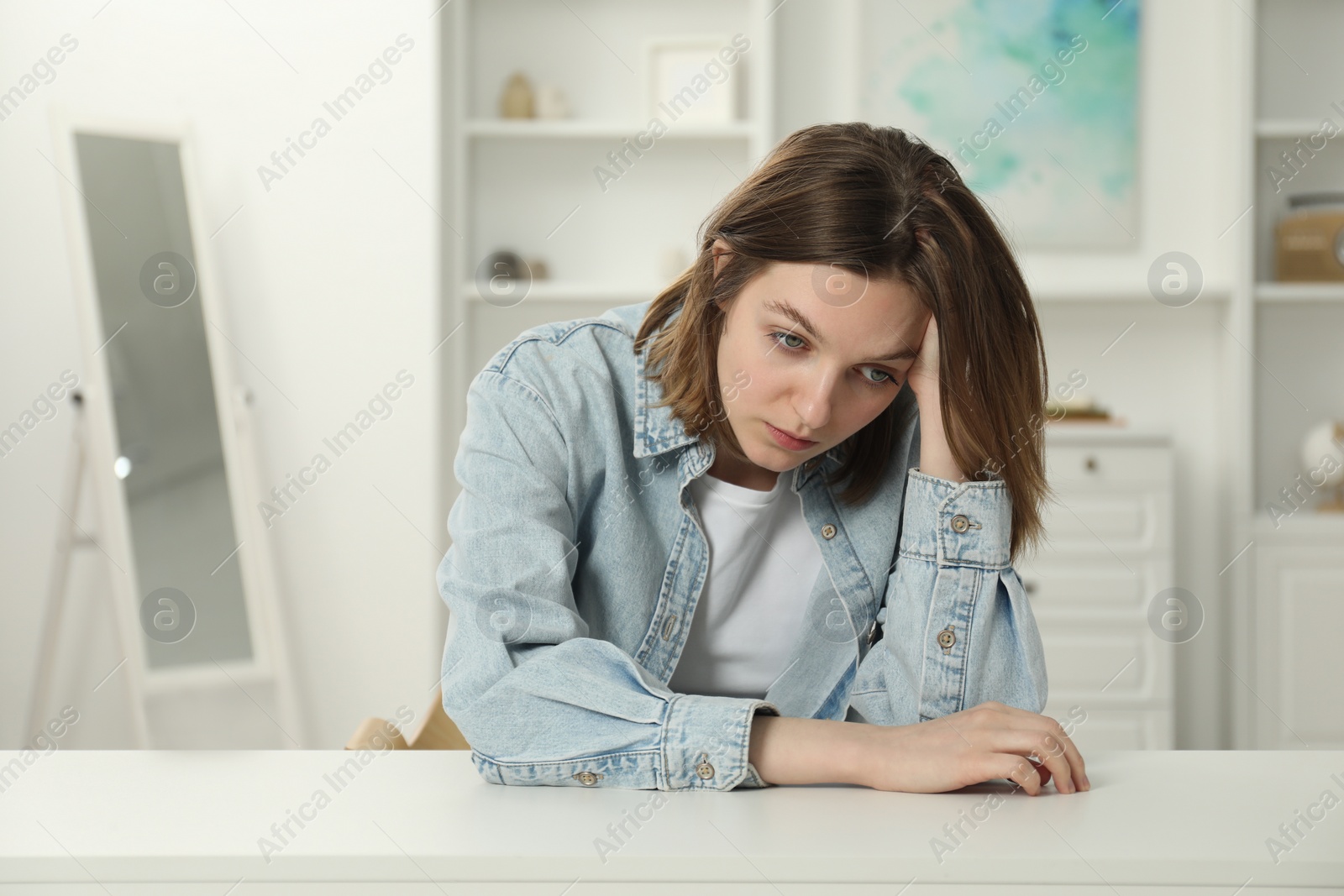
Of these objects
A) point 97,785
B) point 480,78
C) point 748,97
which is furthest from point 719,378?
point 480,78

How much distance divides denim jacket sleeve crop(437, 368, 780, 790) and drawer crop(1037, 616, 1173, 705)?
6.11 feet

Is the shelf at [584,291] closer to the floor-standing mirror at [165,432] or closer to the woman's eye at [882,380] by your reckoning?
the floor-standing mirror at [165,432]

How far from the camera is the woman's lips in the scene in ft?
2.91

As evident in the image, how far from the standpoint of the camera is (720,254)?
0.91 m

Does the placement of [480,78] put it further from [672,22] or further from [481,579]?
[481,579]

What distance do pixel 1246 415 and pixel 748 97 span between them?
1.44 meters

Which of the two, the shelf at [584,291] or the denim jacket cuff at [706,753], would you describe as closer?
the denim jacket cuff at [706,753]

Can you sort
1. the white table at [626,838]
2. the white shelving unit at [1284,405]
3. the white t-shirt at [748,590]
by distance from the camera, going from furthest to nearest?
1. the white shelving unit at [1284,405]
2. the white t-shirt at [748,590]
3. the white table at [626,838]

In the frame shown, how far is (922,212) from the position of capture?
2.81 feet

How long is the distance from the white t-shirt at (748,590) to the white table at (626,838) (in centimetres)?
33

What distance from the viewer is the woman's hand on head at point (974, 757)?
70 cm

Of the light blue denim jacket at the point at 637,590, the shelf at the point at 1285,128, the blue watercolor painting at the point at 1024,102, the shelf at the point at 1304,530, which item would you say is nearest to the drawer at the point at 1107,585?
the shelf at the point at 1304,530

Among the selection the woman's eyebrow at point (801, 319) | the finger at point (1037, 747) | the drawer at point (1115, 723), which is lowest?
the drawer at point (1115, 723)

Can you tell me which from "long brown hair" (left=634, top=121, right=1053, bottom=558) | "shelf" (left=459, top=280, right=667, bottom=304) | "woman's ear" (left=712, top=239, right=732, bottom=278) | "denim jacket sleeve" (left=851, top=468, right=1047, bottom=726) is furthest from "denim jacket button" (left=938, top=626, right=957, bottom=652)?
"shelf" (left=459, top=280, right=667, bottom=304)
